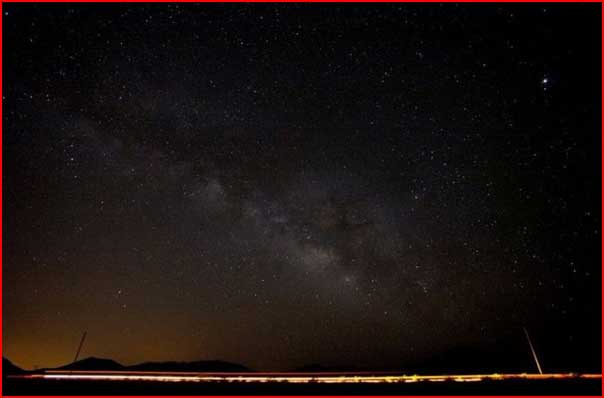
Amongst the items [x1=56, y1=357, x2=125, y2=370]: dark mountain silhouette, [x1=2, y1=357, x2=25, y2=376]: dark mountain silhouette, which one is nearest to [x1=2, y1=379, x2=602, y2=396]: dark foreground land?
[x1=2, y1=357, x2=25, y2=376]: dark mountain silhouette

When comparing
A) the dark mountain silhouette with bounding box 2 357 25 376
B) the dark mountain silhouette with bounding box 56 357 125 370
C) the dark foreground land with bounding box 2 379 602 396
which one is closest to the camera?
the dark foreground land with bounding box 2 379 602 396

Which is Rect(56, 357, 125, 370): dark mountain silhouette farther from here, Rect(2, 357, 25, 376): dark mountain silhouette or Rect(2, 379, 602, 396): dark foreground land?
Rect(2, 379, 602, 396): dark foreground land

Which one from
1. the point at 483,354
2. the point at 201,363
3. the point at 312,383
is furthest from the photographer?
the point at 483,354

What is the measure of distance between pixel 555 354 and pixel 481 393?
449 ft

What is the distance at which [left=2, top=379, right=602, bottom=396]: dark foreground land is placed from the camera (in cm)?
839

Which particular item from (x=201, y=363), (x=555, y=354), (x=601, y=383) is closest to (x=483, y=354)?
(x=555, y=354)

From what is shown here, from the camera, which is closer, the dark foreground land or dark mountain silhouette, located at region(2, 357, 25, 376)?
the dark foreground land

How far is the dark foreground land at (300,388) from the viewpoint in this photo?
8.39 metres

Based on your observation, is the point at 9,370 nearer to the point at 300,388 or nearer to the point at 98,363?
the point at 300,388

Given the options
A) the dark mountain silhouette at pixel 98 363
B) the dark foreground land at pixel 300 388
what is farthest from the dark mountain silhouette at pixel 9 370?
the dark mountain silhouette at pixel 98 363

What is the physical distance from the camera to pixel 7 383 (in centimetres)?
841

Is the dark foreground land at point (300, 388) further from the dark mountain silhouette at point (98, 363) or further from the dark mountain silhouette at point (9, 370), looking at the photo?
the dark mountain silhouette at point (98, 363)

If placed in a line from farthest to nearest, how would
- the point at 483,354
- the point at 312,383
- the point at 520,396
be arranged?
1. the point at 483,354
2. the point at 312,383
3. the point at 520,396

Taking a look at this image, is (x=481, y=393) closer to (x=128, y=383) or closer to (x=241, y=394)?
(x=241, y=394)
